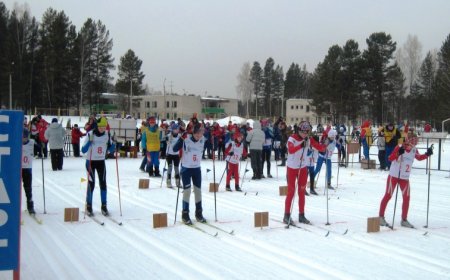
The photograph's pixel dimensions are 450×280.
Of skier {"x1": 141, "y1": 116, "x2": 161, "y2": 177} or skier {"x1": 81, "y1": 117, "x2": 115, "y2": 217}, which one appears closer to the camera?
skier {"x1": 81, "y1": 117, "x2": 115, "y2": 217}

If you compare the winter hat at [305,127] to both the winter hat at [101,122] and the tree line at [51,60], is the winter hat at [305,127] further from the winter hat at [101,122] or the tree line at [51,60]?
the tree line at [51,60]

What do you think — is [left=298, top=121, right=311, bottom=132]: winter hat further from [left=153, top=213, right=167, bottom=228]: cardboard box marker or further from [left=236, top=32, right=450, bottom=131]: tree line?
[left=236, top=32, right=450, bottom=131]: tree line

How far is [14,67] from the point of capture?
5284cm

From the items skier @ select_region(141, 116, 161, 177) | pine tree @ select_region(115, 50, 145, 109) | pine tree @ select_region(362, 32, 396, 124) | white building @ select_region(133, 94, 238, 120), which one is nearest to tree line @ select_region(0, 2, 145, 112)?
pine tree @ select_region(115, 50, 145, 109)

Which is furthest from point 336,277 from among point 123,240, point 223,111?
point 223,111

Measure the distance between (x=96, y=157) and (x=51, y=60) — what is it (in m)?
49.3

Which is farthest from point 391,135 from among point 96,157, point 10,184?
point 10,184

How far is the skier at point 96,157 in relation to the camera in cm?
946

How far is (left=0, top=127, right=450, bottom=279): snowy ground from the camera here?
5969mm

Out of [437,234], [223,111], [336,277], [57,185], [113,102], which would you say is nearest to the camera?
[336,277]

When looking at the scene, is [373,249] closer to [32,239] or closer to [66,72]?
[32,239]

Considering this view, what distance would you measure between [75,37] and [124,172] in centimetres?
4336

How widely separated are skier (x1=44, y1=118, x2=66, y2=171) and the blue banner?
14.3 metres

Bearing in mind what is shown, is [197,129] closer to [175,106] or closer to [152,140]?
[152,140]
